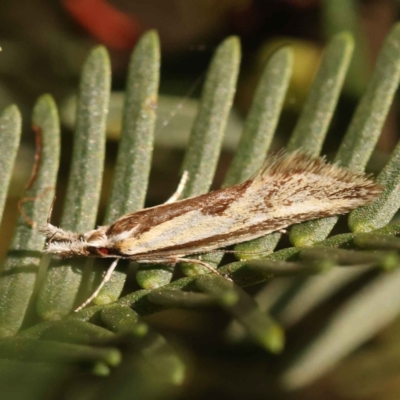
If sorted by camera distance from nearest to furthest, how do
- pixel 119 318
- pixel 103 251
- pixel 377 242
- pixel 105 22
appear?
pixel 377 242, pixel 119 318, pixel 103 251, pixel 105 22

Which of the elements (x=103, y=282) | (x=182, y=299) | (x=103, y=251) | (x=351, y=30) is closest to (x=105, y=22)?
(x=351, y=30)

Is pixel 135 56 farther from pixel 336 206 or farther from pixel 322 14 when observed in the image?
pixel 322 14

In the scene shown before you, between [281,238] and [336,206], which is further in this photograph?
[281,238]

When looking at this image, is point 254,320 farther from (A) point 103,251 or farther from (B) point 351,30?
(B) point 351,30

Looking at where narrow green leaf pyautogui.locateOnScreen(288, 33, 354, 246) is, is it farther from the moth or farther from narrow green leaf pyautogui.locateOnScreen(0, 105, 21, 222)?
narrow green leaf pyautogui.locateOnScreen(0, 105, 21, 222)

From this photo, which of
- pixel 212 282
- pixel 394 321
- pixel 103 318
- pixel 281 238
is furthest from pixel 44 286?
pixel 394 321

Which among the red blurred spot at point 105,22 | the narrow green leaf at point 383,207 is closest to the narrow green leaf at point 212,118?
the narrow green leaf at point 383,207
